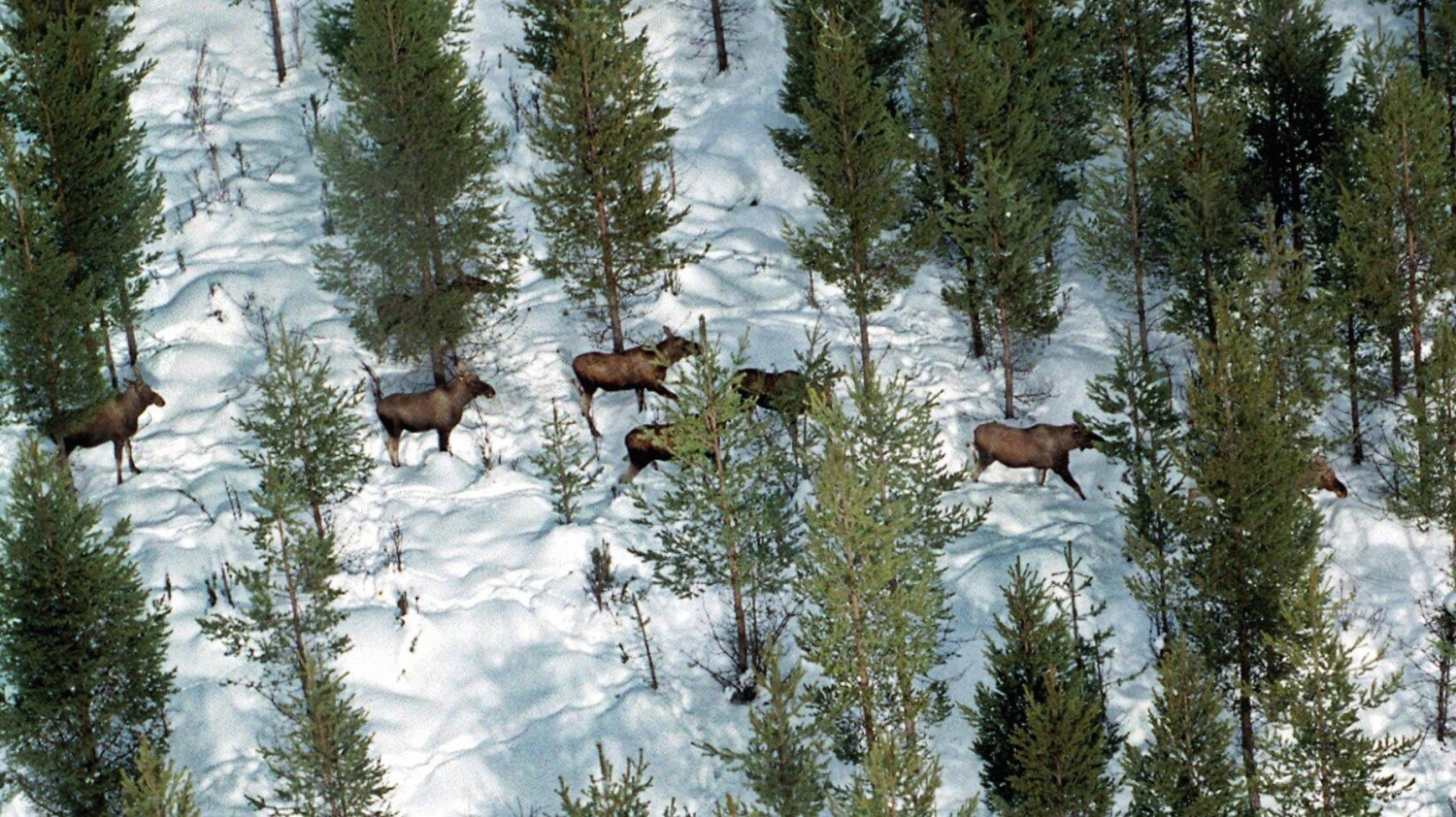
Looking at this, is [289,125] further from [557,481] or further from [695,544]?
[695,544]

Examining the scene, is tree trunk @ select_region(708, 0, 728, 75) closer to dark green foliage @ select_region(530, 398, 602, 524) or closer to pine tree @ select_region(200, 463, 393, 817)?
dark green foliage @ select_region(530, 398, 602, 524)

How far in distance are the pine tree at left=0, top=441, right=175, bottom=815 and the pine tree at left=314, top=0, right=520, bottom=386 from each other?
7897mm

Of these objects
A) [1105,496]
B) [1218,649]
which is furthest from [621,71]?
[1218,649]

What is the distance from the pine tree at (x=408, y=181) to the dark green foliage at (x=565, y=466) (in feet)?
9.64

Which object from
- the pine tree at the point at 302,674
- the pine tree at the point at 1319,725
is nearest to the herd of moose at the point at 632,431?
the pine tree at the point at 302,674

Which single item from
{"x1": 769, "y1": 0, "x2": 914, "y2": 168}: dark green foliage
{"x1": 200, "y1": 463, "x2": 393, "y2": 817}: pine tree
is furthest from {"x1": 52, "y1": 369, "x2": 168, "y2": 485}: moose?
{"x1": 769, "y1": 0, "x2": 914, "y2": 168}: dark green foliage

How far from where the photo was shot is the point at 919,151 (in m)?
25.8

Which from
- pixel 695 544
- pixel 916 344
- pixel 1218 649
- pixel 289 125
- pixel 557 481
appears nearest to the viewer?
pixel 1218 649

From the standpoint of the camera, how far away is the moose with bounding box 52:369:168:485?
22.7 meters

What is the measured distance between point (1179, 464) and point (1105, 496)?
522 cm

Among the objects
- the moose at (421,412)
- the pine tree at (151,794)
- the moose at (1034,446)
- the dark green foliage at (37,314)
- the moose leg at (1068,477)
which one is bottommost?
the pine tree at (151,794)

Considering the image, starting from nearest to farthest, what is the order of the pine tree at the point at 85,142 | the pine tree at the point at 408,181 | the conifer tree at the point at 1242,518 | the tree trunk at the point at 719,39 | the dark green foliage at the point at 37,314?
1. the conifer tree at the point at 1242,518
2. the dark green foliage at the point at 37,314
3. the pine tree at the point at 85,142
4. the pine tree at the point at 408,181
5. the tree trunk at the point at 719,39

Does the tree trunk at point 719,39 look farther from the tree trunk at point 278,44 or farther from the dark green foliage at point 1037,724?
the dark green foliage at point 1037,724

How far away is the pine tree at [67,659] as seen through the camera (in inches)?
682
